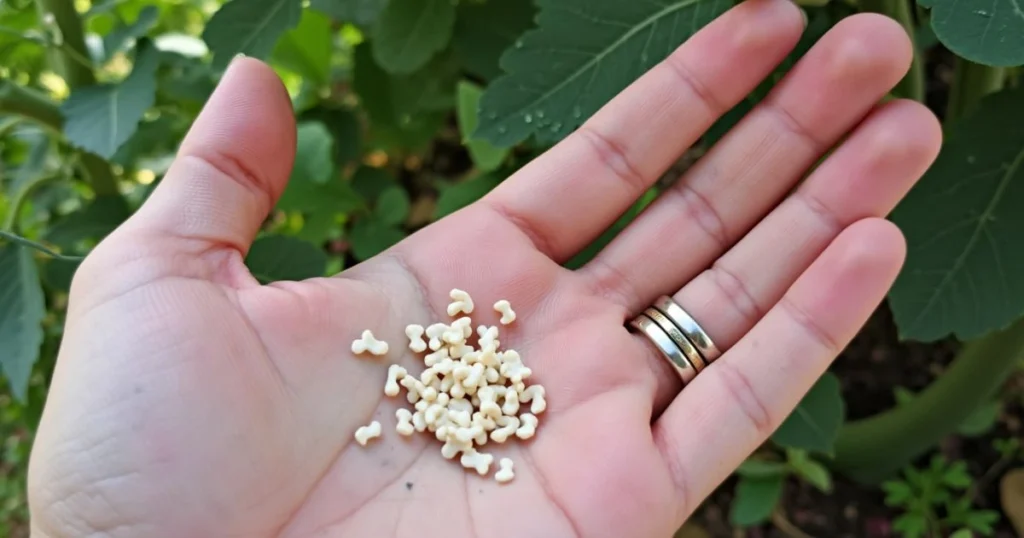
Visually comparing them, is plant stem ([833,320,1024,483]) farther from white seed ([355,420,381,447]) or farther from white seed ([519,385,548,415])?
white seed ([355,420,381,447])

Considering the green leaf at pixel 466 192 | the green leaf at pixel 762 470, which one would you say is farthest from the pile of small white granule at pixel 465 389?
the green leaf at pixel 762 470

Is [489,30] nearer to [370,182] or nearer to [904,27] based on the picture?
[370,182]

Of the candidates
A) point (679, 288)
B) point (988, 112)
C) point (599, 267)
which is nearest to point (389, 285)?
point (599, 267)

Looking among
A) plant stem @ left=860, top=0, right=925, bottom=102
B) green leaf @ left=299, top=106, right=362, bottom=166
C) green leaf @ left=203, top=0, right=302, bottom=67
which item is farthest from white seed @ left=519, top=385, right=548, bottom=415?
green leaf @ left=299, top=106, right=362, bottom=166

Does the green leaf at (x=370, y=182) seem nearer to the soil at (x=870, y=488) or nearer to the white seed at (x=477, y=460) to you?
the white seed at (x=477, y=460)

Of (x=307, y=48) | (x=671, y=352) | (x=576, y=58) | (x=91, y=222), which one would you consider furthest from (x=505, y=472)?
(x=307, y=48)
